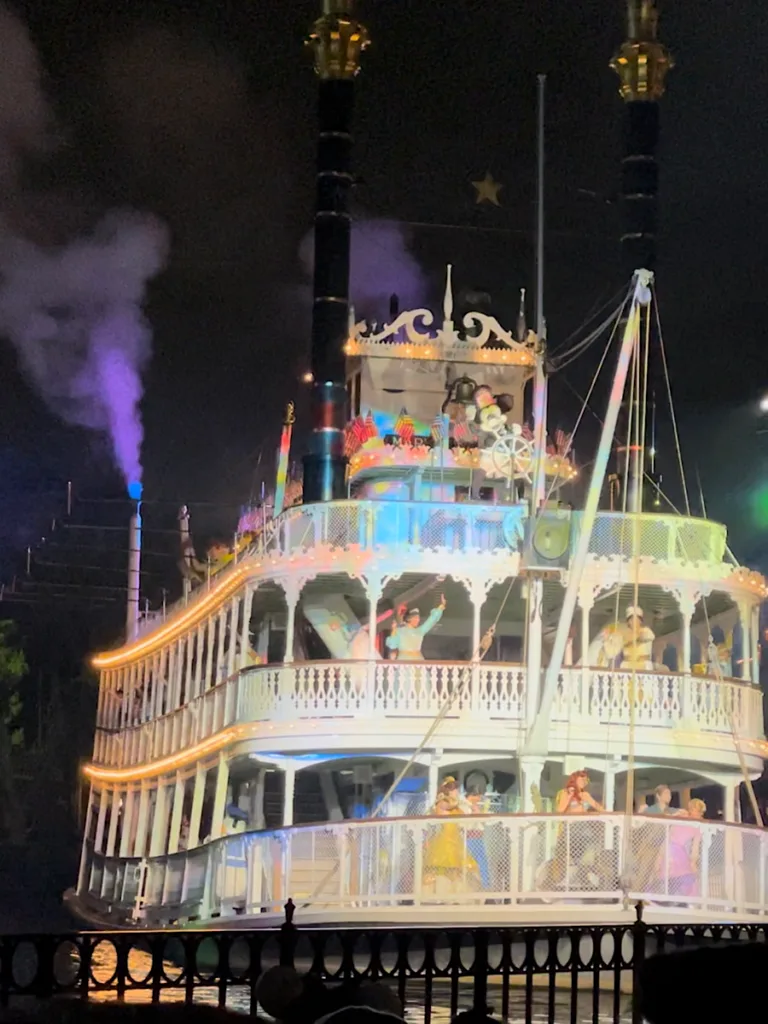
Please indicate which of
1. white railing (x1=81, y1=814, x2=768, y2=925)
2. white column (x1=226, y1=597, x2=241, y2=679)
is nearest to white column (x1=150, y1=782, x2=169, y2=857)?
white column (x1=226, y1=597, x2=241, y2=679)

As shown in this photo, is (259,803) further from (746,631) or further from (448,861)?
(746,631)

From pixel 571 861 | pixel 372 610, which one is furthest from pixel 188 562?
pixel 571 861

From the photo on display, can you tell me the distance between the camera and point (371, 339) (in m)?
23.4

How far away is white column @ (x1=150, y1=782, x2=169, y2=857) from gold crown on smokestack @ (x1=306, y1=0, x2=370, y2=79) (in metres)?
9.92

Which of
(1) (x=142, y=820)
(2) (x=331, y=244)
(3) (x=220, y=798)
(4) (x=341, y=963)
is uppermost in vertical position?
(2) (x=331, y=244)

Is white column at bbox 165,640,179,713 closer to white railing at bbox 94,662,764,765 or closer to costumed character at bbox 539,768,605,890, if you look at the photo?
white railing at bbox 94,662,764,765

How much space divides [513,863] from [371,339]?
8853 millimetres

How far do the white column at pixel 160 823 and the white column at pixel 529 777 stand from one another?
6810 mm

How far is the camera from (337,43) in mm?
24234

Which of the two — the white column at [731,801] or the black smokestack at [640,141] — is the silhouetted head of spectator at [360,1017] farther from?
the black smokestack at [640,141]

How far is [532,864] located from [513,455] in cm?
523

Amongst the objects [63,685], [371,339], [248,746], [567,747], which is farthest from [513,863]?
[63,685]

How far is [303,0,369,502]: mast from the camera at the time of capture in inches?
882

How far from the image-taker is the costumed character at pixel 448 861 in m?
16.8
